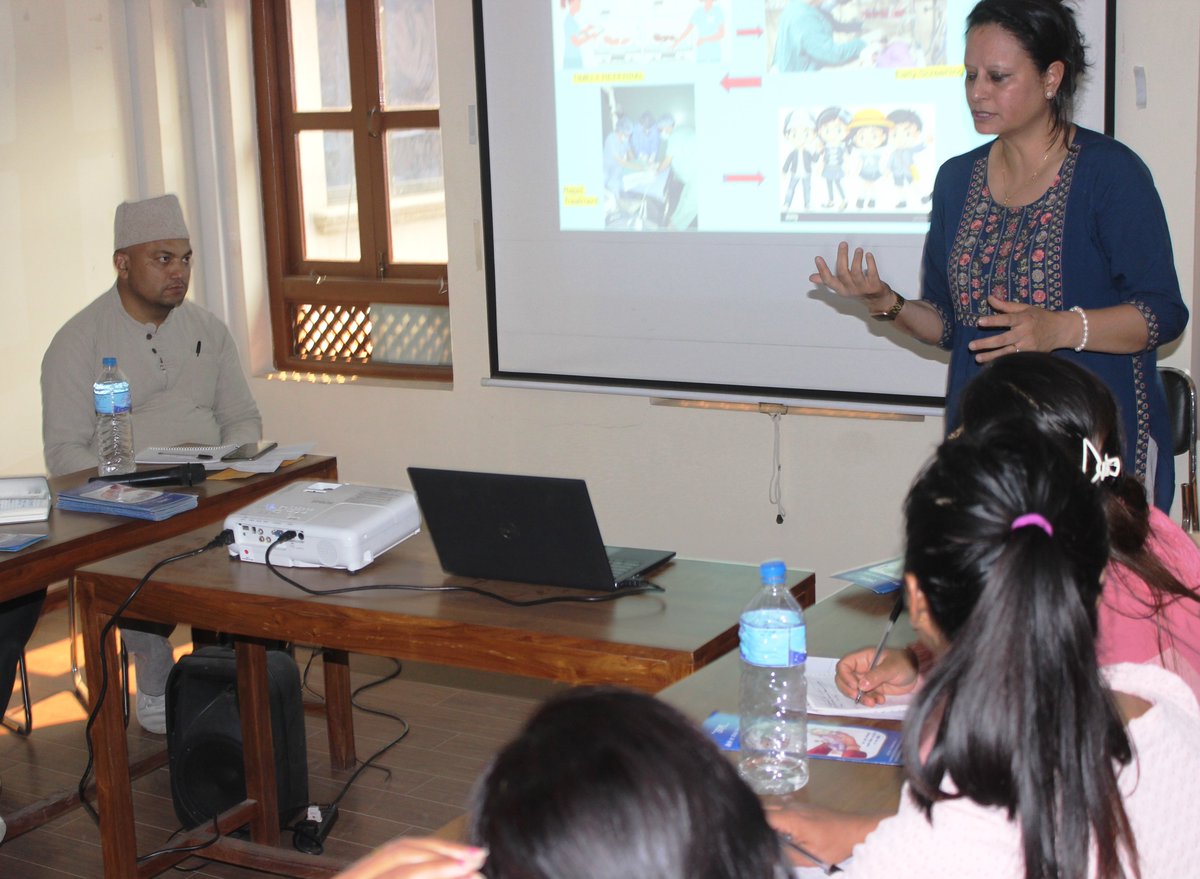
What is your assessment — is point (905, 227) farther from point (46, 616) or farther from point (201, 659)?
point (46, 616)

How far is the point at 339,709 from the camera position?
3258 mm

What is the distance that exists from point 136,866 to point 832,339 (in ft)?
7.33

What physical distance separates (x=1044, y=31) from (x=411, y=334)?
274cm

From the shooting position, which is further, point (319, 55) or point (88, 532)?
point (319, 55)

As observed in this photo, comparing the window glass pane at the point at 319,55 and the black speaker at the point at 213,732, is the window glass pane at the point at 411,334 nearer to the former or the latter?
the window glass pane at the point at 319,55

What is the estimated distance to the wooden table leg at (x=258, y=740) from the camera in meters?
2.79

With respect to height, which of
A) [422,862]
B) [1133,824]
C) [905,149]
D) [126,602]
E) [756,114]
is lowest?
[126,602]

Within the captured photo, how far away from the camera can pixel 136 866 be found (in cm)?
259

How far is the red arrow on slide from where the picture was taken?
12.2 feet

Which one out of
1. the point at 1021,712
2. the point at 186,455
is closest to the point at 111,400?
the point at 186,455

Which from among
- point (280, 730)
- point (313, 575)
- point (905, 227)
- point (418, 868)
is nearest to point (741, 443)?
point (905, 227)

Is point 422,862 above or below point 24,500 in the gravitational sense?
above

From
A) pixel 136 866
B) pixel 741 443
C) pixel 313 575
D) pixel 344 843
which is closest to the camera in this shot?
pixel 313 575

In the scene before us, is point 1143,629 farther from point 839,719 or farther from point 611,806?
point 611,806
